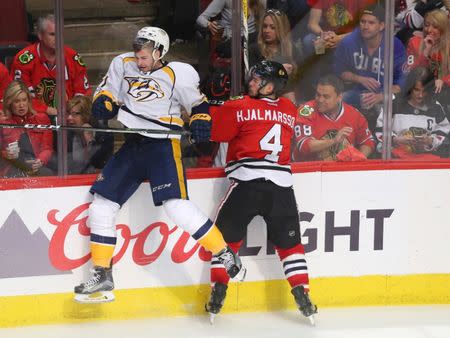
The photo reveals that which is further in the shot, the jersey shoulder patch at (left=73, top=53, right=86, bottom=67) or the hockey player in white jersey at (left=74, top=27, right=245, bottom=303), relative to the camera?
the jersey shoulder patch at (left=73, top=53, right=86, bottom=67)

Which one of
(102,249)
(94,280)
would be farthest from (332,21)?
(94,280)

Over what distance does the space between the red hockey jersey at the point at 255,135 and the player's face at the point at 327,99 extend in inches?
9.7

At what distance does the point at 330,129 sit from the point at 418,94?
43cm

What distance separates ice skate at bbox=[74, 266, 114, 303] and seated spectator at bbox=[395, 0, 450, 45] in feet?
5.46

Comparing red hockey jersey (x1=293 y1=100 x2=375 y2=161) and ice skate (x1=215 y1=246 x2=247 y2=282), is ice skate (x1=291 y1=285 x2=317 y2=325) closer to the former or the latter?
ice skate (x1=215 y1=246 x2=247 y2=282)

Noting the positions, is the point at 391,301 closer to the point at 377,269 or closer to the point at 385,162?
the point at 377,269

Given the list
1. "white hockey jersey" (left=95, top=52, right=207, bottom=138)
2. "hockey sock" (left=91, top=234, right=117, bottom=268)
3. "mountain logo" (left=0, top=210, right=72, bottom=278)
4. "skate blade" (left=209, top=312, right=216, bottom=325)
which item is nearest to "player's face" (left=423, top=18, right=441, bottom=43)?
"white hockey jersey" (left=95, top=52, right=207, bottom=138)

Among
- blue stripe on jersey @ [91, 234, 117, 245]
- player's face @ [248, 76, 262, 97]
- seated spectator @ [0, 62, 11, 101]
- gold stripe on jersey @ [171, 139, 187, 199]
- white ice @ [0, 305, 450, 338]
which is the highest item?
seated spectator @ [0, 62, 11, 101]

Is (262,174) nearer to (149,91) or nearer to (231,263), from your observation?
(231,263)

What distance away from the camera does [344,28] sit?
15.8 ft

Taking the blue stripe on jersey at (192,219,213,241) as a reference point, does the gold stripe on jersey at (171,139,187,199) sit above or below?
above

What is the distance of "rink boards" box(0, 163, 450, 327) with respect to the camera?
4559mm

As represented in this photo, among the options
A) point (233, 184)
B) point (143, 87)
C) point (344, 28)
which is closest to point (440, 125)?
point (344, 28)

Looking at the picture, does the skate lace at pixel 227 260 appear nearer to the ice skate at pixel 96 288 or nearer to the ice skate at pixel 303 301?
the ice skate at pixel 303 301
